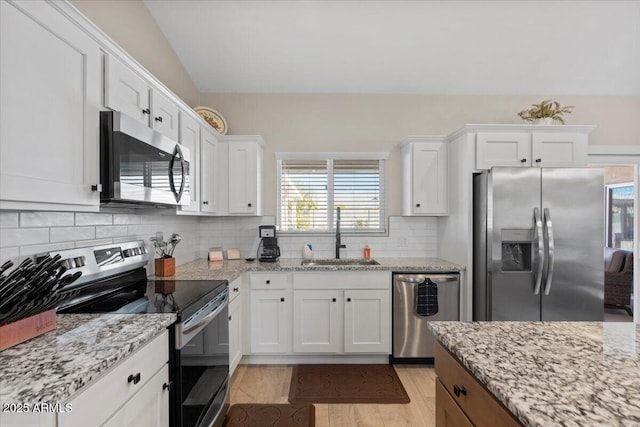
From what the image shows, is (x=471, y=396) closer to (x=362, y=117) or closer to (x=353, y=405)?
(x=353, y=405)

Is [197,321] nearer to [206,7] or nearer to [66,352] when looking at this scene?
[66,352]

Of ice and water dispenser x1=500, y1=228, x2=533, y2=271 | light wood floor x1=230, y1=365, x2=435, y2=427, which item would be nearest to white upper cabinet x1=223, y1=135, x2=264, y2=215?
light wood floor x1=230, y1=365, x2=435, y2=427

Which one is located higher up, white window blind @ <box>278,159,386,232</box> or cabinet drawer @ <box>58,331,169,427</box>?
white window blind @ <box>278,159,386,232</box>

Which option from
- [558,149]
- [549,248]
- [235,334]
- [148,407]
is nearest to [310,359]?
[235,334]

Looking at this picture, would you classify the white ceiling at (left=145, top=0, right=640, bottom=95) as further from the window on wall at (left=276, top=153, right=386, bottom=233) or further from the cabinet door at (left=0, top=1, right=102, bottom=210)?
the cabinet door at (left=0, top=1, right=102, bottom=210)

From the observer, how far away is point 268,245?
11.1 ft

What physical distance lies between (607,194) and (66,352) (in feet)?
16.6

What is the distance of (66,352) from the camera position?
101 centimetres

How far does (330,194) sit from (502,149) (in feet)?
5.87

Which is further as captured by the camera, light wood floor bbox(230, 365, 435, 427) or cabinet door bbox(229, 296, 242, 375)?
cabinet door bbox(229, 296, 242, 375)

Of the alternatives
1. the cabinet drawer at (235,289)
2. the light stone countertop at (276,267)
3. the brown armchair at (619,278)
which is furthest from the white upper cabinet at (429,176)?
the brown armchair at (619,278)

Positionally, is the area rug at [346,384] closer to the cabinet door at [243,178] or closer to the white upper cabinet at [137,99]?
the cabinet door at [243,178]

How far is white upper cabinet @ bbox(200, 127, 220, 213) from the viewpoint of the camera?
9.48 ft

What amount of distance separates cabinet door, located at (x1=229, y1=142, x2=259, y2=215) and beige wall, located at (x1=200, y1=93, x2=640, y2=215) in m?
0.36
